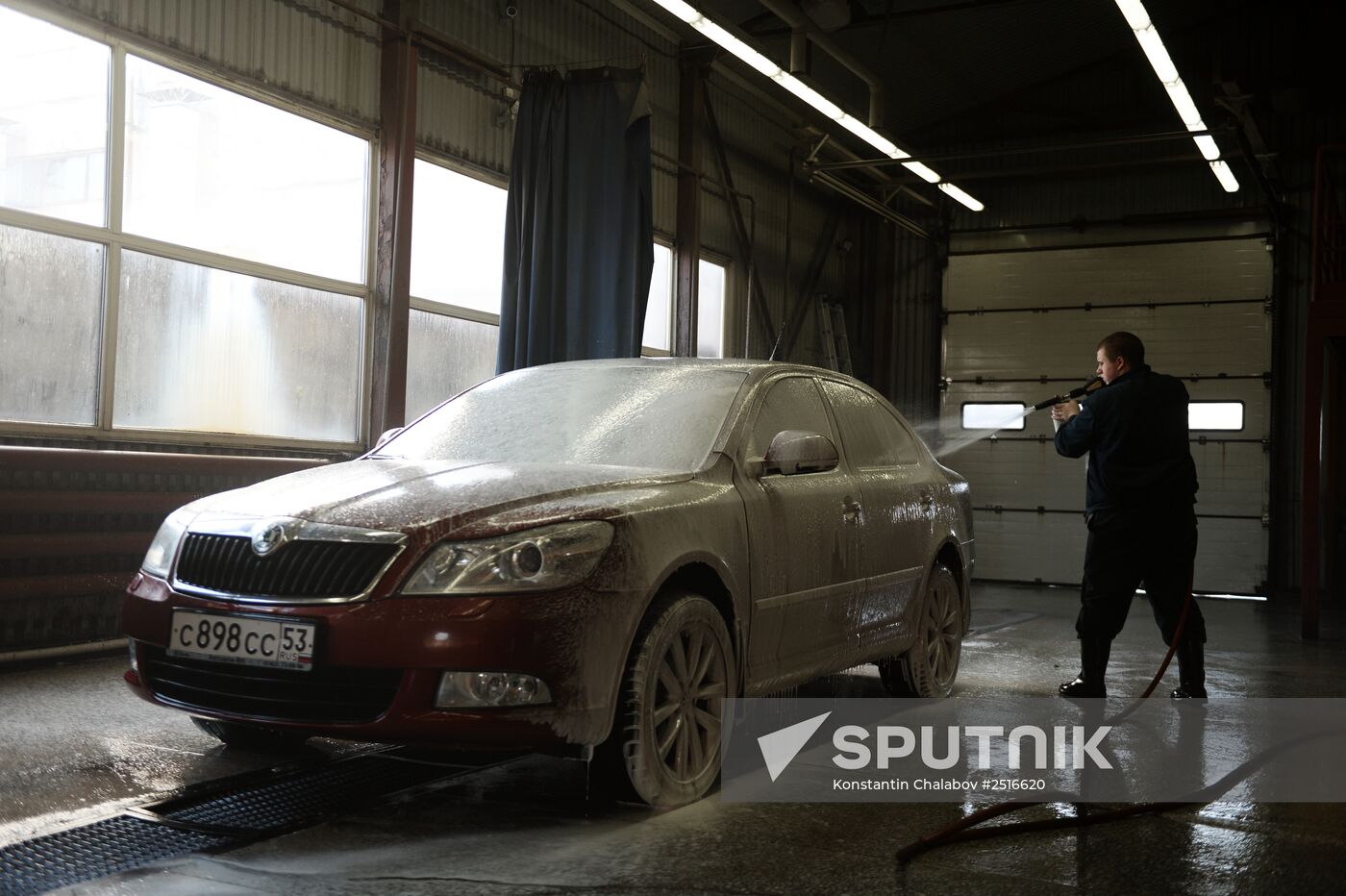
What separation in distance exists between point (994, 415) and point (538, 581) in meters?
15.0

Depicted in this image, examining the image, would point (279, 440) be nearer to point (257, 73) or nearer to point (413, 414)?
point (413, 414)

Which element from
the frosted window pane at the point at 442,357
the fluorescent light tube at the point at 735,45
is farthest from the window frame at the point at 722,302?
the fluorescent light tube at the point at 735,45

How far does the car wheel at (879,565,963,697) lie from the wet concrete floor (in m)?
1.89

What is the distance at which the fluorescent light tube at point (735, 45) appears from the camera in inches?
378

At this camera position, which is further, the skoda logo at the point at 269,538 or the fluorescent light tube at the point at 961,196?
the fluorescent light tube at the point at 961,196

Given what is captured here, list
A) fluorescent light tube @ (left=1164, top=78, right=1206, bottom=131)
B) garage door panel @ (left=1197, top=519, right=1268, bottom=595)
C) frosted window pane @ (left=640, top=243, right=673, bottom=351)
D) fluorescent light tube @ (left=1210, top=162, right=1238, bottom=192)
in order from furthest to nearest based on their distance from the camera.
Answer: garage door panel @ (left=1197, top=519, right=1268, bottom=595) → frosted window pane @ (left=640, top=243, right=673, bottom=351) → fluorescent light tube @ (left=1210, top=162, right=1238, bottom=192) → fluorescent light tube @ (left=1164, top=78, right=1206, bottom=131)

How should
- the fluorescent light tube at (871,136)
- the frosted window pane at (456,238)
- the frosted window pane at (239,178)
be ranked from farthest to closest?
the fluorescent light tube at (871,136) → the frosted window pane at (456,238) → the frosted window pane at (239,178)

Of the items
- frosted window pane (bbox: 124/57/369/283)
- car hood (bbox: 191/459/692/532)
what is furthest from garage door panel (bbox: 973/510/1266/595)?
car hood (bbox: 191/459/692/532)

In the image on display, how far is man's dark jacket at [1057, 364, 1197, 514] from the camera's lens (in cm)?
621

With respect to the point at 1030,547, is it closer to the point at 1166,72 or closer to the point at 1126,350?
the point at 1166,72

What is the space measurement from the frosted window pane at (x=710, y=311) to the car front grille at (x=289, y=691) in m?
12.2

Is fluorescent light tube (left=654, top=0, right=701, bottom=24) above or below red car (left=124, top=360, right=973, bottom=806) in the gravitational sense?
above

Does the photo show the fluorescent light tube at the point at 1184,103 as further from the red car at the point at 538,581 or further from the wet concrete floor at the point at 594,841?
the wet concrete floor at the point at 594,841

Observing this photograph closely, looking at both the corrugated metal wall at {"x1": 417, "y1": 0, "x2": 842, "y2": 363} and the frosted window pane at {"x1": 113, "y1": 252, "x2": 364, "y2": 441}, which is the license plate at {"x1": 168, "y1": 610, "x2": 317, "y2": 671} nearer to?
the frosted window pane at {"x1": 113, "y1": 252, "x2": 364, "y2": 441}
